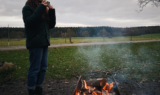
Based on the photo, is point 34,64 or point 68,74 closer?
point 34,64

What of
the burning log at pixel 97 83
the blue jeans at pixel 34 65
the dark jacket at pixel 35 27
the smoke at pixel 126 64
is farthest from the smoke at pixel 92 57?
the dark jacket at pixel 35 27

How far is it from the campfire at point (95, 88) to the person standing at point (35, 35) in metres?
0.85

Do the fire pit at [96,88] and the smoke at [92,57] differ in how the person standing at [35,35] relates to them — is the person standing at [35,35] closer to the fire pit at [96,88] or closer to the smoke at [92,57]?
the fire pit at [96,88]

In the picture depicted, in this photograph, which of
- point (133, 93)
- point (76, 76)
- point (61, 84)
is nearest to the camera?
point (133, 93)

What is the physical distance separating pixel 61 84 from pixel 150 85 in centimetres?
270

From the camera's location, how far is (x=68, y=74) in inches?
183

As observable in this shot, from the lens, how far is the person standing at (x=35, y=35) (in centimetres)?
209

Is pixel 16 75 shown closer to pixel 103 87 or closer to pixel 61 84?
pixel 61 84

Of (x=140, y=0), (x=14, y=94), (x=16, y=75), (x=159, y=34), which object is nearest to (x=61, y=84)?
(x=14, y=94)

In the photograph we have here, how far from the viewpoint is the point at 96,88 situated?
111 inches

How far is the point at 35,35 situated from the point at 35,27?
147 mm

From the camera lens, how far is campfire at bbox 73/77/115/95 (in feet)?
8.14

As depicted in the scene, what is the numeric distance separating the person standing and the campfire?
85cm

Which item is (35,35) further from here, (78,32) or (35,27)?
(78,32)
